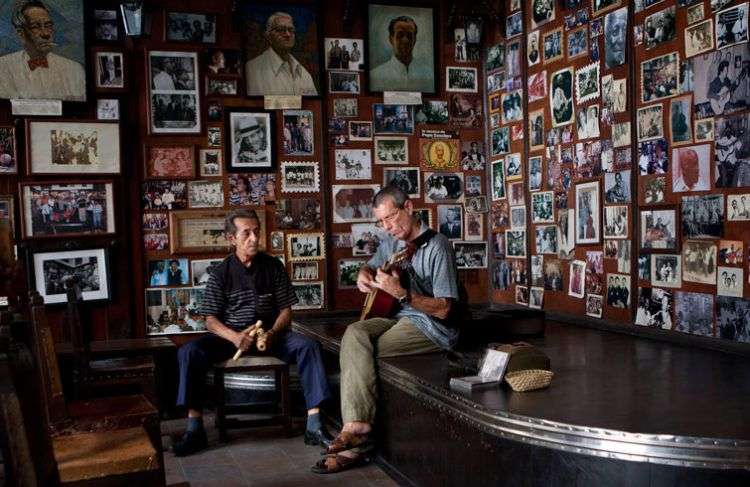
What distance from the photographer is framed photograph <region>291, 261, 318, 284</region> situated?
20.7 feet

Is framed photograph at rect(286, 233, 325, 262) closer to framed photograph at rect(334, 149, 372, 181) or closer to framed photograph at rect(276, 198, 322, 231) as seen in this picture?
framed photograph at rect(276, 198, 322, 231)

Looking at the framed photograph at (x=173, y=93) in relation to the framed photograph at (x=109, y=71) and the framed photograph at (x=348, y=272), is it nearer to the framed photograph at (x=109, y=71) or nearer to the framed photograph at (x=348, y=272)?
the framed photograph at (x=109, y=71)

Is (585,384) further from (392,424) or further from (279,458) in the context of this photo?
(279,458)

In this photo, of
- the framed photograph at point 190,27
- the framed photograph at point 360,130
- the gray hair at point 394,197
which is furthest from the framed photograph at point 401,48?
the gray hair at point 394,197

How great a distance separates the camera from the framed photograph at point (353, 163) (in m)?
6.33

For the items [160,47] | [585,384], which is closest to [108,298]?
[160,47]

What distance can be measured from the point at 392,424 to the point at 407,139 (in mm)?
2881

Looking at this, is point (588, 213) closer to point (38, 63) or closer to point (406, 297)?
point (406, 297)

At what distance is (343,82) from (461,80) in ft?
3.25

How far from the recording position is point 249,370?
498 cm

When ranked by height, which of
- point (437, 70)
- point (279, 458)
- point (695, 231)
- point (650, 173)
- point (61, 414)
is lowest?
point (279, 458)

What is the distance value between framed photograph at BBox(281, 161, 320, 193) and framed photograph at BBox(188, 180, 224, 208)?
48 centimetres

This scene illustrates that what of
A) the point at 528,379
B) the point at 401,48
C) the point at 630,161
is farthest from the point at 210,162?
the point at 528,379

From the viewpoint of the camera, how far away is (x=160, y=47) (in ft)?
19.5
